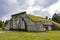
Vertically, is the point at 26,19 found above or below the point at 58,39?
above

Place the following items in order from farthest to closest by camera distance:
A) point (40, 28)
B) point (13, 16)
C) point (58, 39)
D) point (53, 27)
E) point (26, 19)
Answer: point (53, 27) → point (13, 16) → point (26, 19) → point (40, 28) → point (58, 39)

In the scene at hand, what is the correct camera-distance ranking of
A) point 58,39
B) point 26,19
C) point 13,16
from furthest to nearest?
point 13,16 < point 26,19 < point 58,39

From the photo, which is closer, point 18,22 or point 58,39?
point 58,39

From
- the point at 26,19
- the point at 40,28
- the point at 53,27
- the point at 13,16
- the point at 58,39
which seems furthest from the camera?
the point at 53,27

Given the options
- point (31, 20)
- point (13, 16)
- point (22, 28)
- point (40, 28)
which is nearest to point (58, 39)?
point (40, 28)

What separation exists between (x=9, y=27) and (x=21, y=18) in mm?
8464

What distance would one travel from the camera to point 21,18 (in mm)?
48594

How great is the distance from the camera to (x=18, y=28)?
49844 mm

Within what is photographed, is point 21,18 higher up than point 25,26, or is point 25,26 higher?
point 21,18

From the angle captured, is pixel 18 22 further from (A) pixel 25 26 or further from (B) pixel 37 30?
(B) pixel 37 30

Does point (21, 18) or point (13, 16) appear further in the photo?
point (13, 16)

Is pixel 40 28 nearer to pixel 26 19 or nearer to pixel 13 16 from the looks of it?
pixel 26 19

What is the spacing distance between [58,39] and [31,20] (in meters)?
23.1

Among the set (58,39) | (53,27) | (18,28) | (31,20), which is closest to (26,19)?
(31,20)
